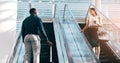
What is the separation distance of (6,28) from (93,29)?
398 centimetres

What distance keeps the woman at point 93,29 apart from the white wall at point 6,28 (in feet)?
11.6

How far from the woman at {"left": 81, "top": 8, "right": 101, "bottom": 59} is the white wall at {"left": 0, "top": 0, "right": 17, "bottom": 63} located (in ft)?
11.6

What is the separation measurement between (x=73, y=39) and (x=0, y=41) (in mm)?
2906

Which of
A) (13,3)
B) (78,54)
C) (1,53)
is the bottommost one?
(1,53)

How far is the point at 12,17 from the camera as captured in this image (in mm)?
12070

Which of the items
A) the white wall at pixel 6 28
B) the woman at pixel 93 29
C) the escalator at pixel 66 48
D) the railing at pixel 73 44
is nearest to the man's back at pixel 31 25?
the escalator at pixel 66 48

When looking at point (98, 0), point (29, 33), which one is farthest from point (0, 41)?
point (98, 0)

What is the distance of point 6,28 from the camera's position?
11.7m

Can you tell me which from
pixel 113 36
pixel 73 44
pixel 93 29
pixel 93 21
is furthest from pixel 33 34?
pixel 113 36

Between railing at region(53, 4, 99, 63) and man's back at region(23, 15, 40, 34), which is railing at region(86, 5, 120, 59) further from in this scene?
man's back at region(23, 15, 40, 34)

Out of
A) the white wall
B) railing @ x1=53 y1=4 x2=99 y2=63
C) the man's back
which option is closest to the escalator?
railing @ x1=53 y1=4 x2=99 y2=63

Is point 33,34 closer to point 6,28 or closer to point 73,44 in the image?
point 73,44

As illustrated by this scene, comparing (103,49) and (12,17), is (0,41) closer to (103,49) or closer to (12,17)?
(12,17)

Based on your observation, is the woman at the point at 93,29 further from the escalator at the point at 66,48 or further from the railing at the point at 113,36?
the railing at the point at 113,36
